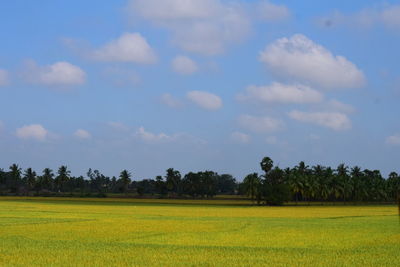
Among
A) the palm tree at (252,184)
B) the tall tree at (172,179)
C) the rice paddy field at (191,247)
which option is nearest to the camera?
the rice paddy field at (191,247)

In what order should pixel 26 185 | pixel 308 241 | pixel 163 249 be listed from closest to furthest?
1. pixel 163 249
2. pixel 308 241
3. pixel 26 185

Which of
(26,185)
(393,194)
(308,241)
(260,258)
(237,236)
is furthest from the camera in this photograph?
(26,185)

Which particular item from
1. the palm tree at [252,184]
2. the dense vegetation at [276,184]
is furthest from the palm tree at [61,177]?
the palm tree at [252,184]

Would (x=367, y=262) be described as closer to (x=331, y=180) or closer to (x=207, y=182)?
(x=331, y=180)

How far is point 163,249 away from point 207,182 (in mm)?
135570

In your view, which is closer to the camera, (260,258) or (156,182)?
(260,258)

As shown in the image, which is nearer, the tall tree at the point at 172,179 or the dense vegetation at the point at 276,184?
the dense vegetation at the point at 276,184

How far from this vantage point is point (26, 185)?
570 feet

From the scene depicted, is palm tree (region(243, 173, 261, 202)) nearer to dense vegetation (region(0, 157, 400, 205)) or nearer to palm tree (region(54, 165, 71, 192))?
dense vegetation (region(0, 157, 400, 205))

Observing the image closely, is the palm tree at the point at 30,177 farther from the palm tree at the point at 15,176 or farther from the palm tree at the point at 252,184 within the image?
the palm tree at the point at 252,184

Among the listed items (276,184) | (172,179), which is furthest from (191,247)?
(172,179)

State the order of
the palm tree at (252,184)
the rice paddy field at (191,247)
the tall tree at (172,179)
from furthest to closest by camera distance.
→ the tall tree at (172,179)
the palm tree at (252,184)
the rice paddy field at (191,247)

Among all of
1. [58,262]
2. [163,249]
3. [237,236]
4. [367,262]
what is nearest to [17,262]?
[58,262]

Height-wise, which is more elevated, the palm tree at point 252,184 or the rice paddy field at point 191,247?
the palm tree at point 252,184
